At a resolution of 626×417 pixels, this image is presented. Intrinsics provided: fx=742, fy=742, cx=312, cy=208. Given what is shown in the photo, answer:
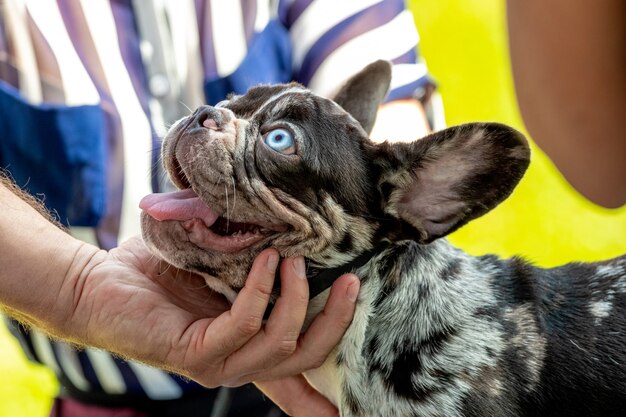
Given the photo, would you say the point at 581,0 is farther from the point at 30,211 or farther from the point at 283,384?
the point at 30,211

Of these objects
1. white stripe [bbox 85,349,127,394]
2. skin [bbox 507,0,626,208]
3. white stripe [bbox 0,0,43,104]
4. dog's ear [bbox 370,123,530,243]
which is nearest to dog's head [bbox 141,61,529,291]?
dog's ear [bbox 370,123,530,243]

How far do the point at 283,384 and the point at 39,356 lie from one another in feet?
2.82

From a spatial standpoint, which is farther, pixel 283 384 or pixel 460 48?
pixel 460 48

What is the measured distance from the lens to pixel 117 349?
158 centimetres

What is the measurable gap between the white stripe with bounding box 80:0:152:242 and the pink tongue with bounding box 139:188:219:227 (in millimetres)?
633

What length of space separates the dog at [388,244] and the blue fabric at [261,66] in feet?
2.14

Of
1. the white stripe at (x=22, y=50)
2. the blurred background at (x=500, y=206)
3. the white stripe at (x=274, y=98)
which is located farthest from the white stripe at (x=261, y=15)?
the blurred background at (x=500, y=206)

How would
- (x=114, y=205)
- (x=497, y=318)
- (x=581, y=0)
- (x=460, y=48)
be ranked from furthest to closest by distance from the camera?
1. (x=460, y=48)
2. (x=581, y=0)
3. (x=114, y=205)
4. (x=497, y=318)

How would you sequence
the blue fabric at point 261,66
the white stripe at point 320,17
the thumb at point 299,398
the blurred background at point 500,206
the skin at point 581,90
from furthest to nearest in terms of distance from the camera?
1. the blurred background at point 500,206
2. the skin at point 581,90
3. the white stripe at point 320,17
4. the blue fabric at point 261,66
5. the thumb at point 299,398

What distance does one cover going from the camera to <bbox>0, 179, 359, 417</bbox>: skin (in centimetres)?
150

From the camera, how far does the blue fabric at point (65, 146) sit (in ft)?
7.00

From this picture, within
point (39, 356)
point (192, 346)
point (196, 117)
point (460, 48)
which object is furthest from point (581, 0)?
point (39, 356)

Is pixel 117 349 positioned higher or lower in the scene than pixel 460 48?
higher

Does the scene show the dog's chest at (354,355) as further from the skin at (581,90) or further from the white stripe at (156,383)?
the skin at (581,90)
